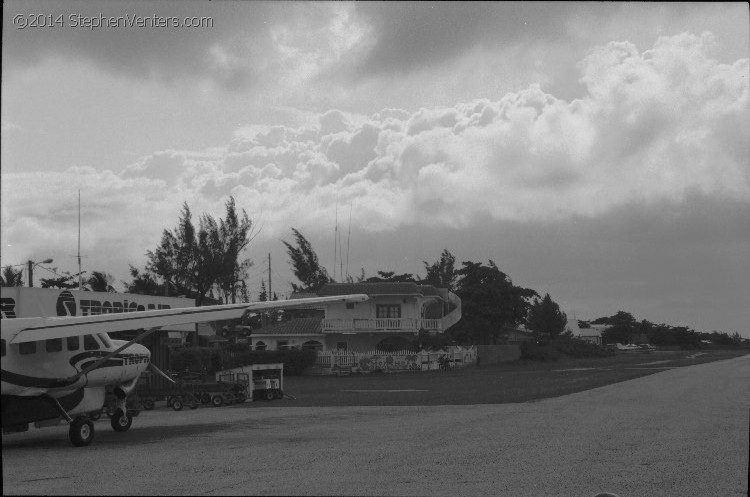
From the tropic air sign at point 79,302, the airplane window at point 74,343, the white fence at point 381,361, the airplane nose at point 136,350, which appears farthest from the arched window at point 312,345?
the airplane window at point 74,343

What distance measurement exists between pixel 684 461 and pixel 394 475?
5.25 meters

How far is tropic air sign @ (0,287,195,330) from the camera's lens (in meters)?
22.0

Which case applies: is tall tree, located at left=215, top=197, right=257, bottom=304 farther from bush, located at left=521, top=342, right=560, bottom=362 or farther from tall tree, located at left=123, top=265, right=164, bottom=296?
bush, located at left=521, top=342, right=560, bottom=362

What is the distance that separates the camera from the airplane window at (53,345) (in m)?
15.5

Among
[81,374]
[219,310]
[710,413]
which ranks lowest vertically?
[710,413]

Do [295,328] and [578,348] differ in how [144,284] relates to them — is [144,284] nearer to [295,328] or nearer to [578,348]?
[295,328]

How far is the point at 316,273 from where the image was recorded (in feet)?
71.9

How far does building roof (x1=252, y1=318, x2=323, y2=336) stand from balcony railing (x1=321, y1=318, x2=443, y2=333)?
142 centimetres

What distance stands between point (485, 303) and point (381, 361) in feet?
58.4

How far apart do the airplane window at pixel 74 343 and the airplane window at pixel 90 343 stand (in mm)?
144

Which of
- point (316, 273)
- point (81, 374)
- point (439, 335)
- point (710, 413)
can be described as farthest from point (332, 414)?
point (439, 335)

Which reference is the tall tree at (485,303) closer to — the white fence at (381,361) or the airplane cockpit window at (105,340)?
the white fence at (381,361)

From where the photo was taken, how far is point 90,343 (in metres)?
16.7

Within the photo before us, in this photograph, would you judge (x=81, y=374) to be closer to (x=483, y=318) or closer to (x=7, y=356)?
(x=7, y=356)
